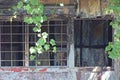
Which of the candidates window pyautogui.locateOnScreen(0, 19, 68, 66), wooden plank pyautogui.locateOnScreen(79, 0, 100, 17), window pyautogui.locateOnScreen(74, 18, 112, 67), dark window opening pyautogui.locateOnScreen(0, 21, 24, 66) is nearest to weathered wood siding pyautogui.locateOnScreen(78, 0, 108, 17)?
wooden plank pyautogui.locateOnScreen(79, 0, 100, 17)

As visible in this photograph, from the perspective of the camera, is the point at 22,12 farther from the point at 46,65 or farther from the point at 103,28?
the point at 103,28

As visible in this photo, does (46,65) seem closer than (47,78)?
No

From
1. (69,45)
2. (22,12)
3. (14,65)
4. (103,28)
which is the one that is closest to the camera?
(22,12)

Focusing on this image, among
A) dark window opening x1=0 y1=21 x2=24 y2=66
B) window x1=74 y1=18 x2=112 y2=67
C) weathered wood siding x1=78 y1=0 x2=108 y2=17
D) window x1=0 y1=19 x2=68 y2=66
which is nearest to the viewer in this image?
weathered wood siding x1=78 y1=0 x2=108 y2=17

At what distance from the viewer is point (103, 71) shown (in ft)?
29.9

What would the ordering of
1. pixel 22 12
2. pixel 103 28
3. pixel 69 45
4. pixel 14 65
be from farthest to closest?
pixel 103 28, pixel 14 65, pixel 69 45, pixel 22 12

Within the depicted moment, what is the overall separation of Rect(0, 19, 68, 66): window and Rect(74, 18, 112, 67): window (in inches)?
54.5

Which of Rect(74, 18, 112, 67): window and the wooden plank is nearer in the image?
the wooden plank

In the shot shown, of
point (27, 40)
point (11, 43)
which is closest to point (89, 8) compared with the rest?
point (27, 40)

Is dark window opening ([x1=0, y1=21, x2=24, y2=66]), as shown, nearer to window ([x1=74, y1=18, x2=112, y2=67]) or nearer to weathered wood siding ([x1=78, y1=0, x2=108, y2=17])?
weathered wood siding ([x1=78, y1=0, x2=108, y2=17])

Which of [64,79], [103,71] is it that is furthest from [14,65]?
[103,71]

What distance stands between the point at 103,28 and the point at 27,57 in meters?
2.70

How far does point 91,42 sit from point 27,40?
2.45 meters

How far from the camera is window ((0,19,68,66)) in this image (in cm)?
923
